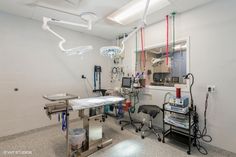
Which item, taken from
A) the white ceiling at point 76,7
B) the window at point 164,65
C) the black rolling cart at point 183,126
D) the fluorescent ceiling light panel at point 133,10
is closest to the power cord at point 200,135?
the black rolling cart at point 183,126

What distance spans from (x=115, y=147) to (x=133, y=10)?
2808 millimetres

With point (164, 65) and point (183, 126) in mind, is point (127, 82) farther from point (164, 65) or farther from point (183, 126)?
point (183, 126)

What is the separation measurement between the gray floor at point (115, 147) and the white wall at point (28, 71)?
1.35 feet

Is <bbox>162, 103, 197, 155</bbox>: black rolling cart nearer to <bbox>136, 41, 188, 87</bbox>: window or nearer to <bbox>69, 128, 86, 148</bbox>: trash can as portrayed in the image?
<bbox>136, 41, 188, 87</bbox>: window

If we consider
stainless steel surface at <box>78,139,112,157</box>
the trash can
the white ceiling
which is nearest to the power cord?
stainless steel surface at <box>78,139,112,157</box>

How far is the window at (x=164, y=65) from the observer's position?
9.63 feet

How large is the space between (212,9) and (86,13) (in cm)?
234

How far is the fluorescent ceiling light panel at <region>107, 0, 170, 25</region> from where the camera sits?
2407 mm

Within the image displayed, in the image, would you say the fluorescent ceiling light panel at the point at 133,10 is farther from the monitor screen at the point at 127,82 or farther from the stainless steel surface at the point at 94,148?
the stainless steel surface at the point at 94,148

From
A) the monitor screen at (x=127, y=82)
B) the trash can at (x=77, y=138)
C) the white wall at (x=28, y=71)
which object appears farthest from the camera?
the monitor screen at (x=127, y=82)

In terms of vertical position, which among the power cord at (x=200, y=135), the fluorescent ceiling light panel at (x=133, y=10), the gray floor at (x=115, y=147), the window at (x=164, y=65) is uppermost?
the fluorescent ceiling light panel at (x=133, y=10)

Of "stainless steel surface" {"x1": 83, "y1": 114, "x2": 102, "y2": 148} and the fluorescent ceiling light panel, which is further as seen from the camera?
the fluorescent ceiling light panel

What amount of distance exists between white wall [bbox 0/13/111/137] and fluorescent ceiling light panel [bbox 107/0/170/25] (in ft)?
4.87

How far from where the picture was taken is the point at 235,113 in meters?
2.06
